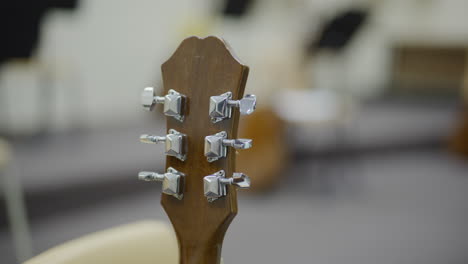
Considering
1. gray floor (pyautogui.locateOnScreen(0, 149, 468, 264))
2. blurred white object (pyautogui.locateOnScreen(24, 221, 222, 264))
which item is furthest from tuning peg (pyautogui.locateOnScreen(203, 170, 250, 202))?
gray floor (pyautogui.locateOnScreen(0, 149, 468, 264))

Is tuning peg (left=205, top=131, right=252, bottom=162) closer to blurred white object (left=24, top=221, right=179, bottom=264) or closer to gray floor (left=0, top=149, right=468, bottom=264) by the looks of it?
blurred white object (left=24, top=221, right=179, bottom=264)

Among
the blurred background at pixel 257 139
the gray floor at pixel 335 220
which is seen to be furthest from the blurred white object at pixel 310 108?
the gray floor at pixel 335 220

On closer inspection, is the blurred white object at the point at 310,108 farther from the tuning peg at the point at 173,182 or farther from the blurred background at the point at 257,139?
the tuning peg at the point at 173,182

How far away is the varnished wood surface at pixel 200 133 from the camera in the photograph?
0.68 metres

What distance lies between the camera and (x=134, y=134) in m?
3.70

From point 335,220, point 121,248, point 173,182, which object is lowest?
point 335,220

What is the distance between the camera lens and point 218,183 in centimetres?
67

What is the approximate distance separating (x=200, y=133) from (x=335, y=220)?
2113mm

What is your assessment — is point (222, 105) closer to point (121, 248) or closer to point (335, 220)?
point (121, 248)

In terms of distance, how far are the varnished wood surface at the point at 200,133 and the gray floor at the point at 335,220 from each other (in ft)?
4.60

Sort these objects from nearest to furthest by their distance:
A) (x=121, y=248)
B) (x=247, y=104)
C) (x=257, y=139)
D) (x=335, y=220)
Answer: (x=247, y=104)
(x=121, y=248)
(x=335, y=220)
(x=257, y=139)

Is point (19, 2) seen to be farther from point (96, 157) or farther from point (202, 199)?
point (202, 199)

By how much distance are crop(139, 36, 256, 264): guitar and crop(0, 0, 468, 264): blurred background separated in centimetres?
121

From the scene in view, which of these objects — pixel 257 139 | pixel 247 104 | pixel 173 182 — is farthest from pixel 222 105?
pixel 257 139
